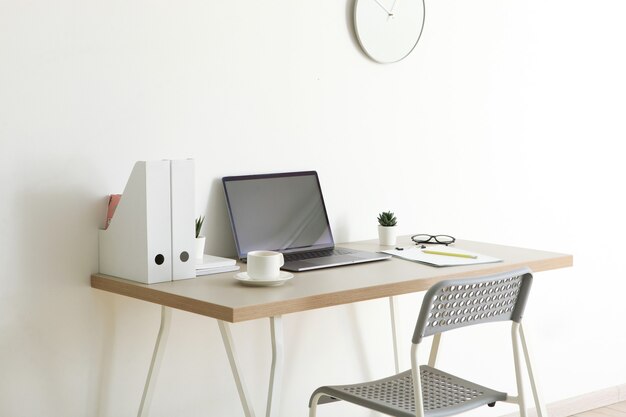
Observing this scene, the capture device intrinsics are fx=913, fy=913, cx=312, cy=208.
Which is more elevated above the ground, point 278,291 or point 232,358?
point 278,291

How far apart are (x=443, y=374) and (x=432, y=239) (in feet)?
2.11

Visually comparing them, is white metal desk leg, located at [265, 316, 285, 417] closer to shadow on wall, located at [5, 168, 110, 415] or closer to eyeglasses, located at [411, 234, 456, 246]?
shadow on wall, located at [5, 168, 110, 415]

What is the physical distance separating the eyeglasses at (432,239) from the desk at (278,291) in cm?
19

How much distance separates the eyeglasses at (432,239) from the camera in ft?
9.26

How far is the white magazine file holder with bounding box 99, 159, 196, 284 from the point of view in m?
2.14

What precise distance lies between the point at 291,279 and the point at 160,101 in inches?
23.9

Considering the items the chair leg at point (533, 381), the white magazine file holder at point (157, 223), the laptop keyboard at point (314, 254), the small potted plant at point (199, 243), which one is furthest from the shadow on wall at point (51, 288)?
the chair leg at point (533, 381)

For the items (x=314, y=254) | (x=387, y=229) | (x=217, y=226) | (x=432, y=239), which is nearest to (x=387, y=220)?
(x=387, y=229)

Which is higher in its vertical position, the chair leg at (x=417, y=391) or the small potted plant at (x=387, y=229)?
the small potted plant at (x=387, y=229)

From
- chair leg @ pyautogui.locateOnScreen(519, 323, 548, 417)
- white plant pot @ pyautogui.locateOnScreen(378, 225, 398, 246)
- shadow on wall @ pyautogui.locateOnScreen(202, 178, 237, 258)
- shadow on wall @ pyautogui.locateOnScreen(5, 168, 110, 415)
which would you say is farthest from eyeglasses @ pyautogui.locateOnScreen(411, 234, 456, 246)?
shadow on wall @ pyautogui.locateOnScreen(5, 168, 110, 415)

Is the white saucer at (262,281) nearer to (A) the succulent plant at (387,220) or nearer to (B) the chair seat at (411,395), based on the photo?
(B) the chair seat at (411,395)

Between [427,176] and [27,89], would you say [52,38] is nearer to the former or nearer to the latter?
[27,89]

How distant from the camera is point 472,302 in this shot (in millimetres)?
2107

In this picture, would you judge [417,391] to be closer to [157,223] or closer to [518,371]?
[518,371]
